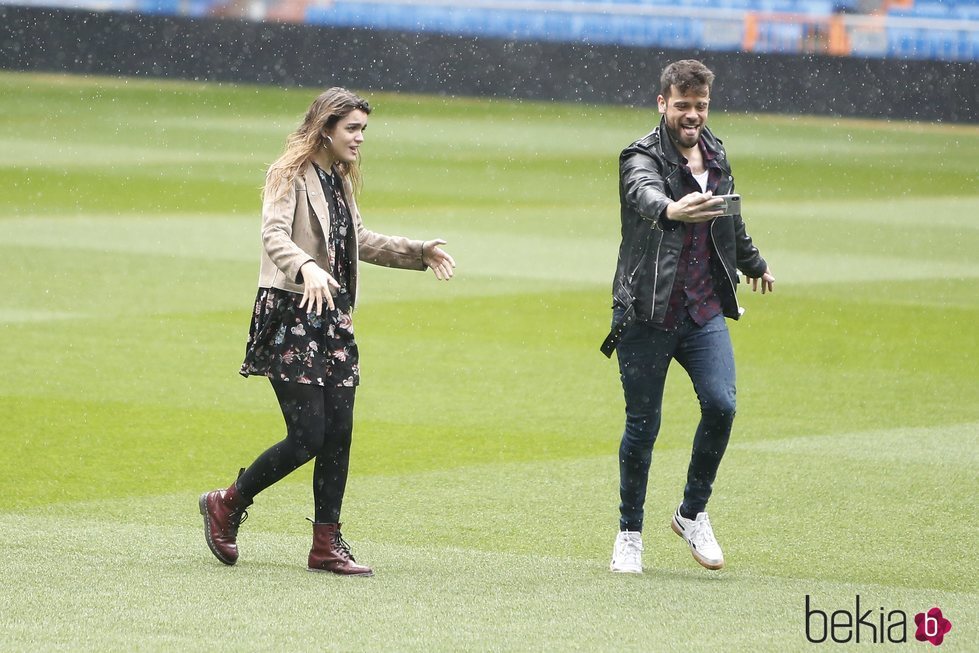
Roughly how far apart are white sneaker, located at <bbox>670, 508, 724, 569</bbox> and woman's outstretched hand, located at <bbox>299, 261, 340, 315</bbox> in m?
1.67

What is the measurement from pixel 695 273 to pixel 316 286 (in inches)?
57.0

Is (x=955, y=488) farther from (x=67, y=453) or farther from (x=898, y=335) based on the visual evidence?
(x=898, y=335)

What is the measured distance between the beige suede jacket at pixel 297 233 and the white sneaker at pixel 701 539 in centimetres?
150

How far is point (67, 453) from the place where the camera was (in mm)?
8547

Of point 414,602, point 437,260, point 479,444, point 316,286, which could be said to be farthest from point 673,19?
point 414,602

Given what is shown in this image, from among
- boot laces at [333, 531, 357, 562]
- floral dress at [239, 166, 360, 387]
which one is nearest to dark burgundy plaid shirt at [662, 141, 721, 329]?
floral dress at [239, 166, 360, 387]

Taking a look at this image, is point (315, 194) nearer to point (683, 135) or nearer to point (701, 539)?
point (683, 135)

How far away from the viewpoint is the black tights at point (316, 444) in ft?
20.3

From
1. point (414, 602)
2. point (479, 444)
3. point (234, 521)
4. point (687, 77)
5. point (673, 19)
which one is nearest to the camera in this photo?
point (414, 602)

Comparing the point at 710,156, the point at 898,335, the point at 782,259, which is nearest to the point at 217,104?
the point at 782,259

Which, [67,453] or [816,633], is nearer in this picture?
[816,633]

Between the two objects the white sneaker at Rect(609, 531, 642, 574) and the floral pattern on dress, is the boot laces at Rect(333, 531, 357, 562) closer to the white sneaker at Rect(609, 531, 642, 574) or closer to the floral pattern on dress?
the floral pattern on dress

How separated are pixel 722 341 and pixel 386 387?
15.0 ft

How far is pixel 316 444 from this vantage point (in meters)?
6.25
